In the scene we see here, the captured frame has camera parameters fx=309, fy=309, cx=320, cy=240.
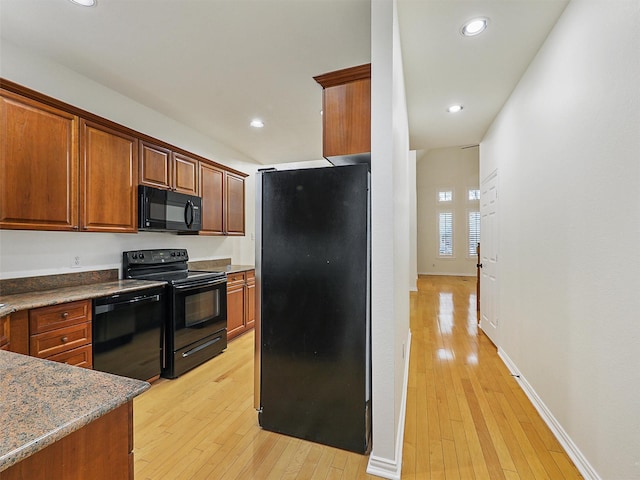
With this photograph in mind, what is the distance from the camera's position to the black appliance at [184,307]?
2.95 metres

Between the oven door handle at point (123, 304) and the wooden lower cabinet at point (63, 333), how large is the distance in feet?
0.24

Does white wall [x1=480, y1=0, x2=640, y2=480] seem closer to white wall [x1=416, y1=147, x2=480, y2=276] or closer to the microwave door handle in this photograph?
the microwave door handle

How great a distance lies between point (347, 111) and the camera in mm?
2080

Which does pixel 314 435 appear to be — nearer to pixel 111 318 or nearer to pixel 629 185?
pixel 111 318

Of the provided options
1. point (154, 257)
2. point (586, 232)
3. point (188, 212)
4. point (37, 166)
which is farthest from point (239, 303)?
point (586, 232)

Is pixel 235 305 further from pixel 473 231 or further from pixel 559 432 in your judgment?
pixel 473 231

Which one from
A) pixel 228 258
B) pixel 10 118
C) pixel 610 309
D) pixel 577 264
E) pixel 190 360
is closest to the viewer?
pixel 610 309

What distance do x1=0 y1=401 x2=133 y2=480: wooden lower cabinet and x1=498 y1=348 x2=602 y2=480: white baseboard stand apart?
2182mm

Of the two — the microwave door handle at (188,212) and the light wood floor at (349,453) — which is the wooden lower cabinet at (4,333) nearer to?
the light wood floor at (349,453)

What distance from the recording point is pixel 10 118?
2.09 m

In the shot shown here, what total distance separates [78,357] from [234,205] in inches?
108

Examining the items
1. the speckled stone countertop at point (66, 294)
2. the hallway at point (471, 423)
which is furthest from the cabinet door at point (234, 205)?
the hallway at point (471, 423)

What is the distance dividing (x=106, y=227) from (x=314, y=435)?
2424mm

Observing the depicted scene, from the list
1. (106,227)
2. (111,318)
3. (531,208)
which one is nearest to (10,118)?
(106,227)
